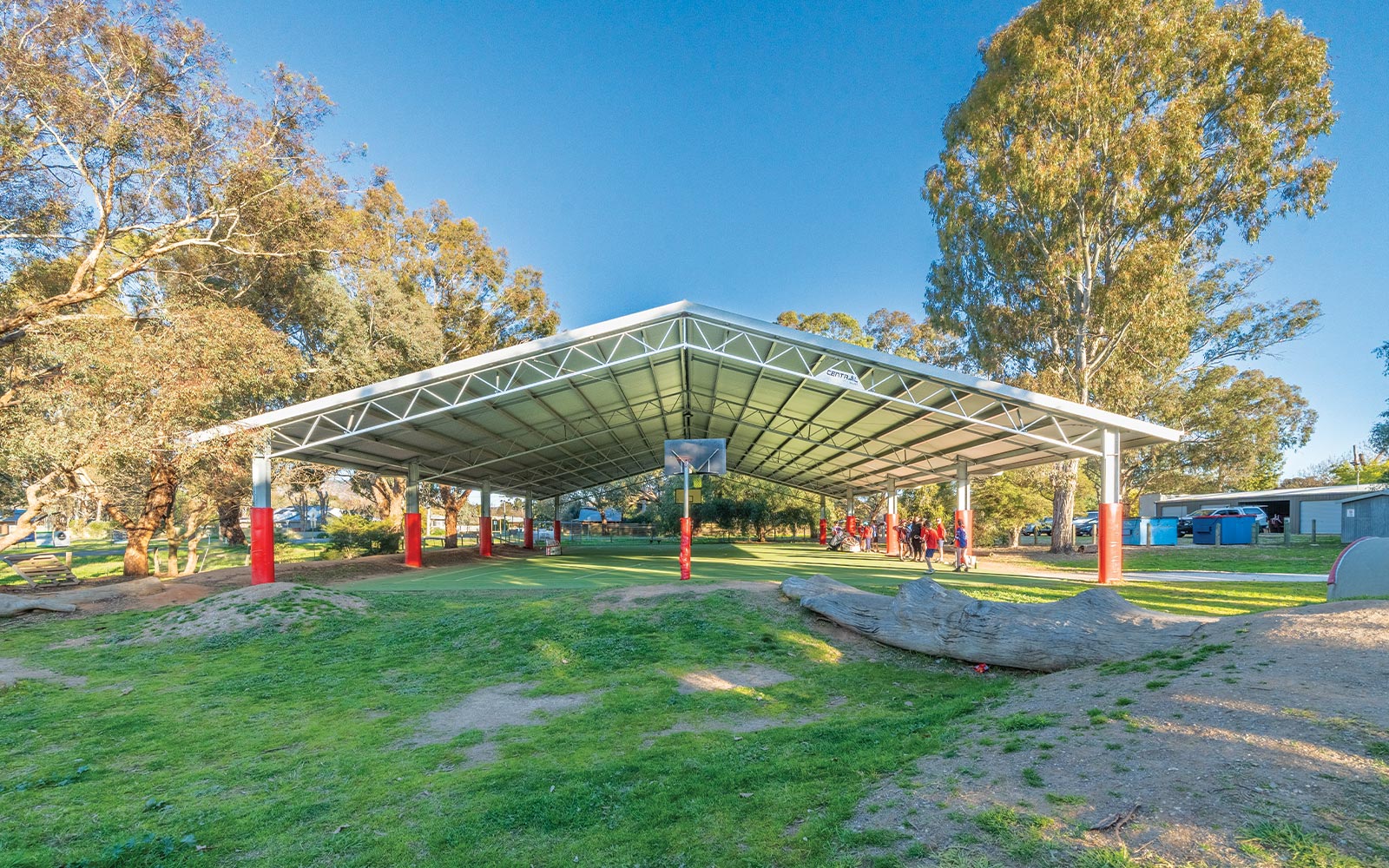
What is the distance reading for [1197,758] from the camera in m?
3.60

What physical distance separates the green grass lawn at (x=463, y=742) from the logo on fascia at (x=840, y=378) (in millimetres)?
7225

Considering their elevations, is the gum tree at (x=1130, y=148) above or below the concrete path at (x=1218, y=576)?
above

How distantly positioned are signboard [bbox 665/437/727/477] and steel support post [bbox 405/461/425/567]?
11807mm

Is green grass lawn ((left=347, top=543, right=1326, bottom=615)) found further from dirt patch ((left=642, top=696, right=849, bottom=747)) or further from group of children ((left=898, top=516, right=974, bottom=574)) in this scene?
dirt patch ((left=642, top=696, right=849, bottom=747))

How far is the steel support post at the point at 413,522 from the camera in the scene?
23250 millimetres

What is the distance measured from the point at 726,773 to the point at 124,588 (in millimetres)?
17356

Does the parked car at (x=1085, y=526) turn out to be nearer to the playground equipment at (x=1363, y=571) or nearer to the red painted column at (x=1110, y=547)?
the red painted column at (x=1110, y=547)

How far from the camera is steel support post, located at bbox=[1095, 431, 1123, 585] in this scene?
15.1 meters

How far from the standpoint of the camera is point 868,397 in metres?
18.8

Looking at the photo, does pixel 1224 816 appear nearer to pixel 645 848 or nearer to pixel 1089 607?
pixel 645 848

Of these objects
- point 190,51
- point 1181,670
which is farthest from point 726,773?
point 190,51

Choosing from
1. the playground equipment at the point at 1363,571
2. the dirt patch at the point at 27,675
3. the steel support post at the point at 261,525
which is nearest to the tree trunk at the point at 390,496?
the steel support post at the point at 261,525

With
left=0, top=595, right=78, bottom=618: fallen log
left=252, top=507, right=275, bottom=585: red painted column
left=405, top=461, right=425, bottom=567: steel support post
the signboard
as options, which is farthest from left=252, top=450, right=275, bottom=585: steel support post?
the signboard

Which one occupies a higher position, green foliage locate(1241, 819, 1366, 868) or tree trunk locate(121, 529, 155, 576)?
green foliage locate(1241, 819, 1366, 868)
